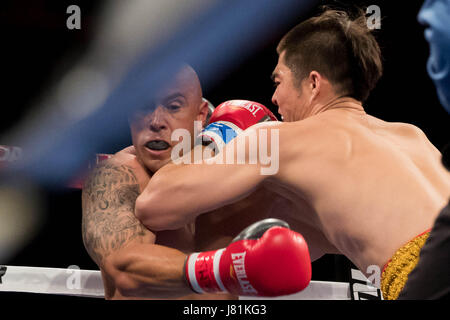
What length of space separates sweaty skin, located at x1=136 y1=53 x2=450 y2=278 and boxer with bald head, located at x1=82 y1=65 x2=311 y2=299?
0.39 feet

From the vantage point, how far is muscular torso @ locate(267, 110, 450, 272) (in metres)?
1.21

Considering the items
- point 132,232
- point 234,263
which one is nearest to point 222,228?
point 132,232

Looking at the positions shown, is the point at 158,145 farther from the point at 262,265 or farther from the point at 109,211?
the point at 262,265

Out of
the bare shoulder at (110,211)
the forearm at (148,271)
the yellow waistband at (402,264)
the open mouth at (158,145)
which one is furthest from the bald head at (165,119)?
the yellow waistband at (402,264)

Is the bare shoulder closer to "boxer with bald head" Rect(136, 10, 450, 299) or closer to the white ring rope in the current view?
"boxer with bald head" Rect(136, 10, 450, 299)

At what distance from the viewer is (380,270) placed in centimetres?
123

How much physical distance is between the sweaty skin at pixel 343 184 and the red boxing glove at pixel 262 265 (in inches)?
7.4

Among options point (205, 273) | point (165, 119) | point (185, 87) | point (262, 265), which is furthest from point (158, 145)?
point (262, 265)

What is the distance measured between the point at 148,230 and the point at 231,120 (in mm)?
503

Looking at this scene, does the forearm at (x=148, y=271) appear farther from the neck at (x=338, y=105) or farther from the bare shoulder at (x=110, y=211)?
the neck at (x=338, y=105)

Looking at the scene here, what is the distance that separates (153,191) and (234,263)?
0.40 metres

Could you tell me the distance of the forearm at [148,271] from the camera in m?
1.29
